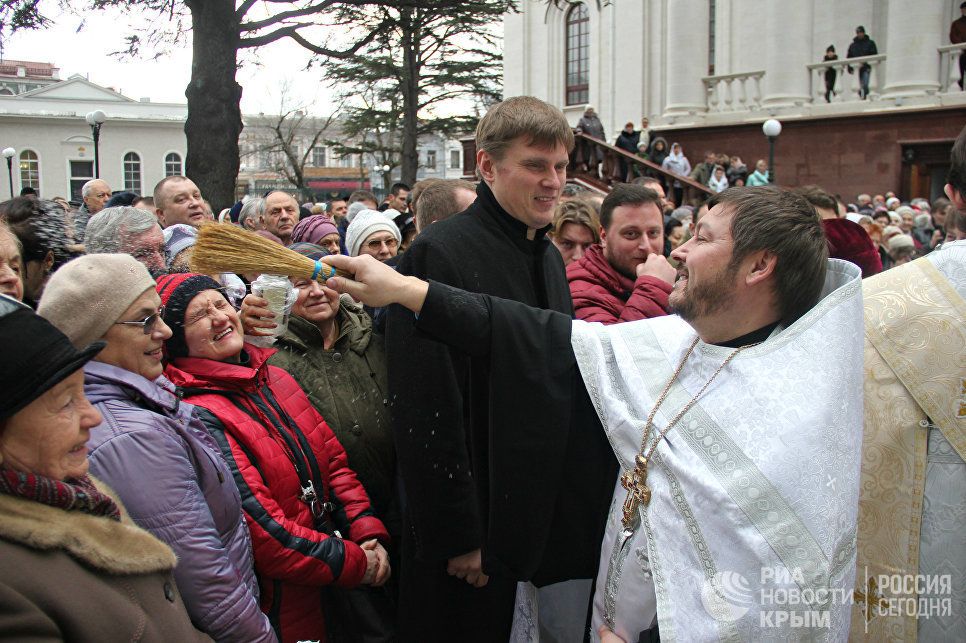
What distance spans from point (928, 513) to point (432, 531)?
1475 mm

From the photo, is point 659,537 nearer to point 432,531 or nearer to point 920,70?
point 432,531

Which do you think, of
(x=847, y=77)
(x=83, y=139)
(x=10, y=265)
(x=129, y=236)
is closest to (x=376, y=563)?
(x=10, y=265)

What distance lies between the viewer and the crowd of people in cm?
173

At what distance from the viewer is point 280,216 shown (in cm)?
615

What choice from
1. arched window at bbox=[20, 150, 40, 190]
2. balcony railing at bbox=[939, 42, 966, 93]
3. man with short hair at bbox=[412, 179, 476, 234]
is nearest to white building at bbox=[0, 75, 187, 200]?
arched window at bbox=[20, 150, 40, 190]

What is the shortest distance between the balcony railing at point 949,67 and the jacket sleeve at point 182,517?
20683 mm

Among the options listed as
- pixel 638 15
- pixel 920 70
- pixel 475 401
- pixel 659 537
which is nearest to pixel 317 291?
pixel 475 401

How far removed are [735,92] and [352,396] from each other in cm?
2177

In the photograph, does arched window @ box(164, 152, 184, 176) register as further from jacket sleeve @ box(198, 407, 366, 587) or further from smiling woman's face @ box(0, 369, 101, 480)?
smiling woman's face @ box(0, 369, 101, 480)

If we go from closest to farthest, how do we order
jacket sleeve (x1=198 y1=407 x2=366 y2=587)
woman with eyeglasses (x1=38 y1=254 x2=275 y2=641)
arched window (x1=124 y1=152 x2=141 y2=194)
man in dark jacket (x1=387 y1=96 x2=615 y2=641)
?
woman with eyeglasses (x1=38 y1=254 x2=275 y2=641) < man in dark jacket (x1=387 y1=96 x2=615 y2=641) < jacket sleeve (x1=198 y1=407 x2=366 y2=587) < arched window (x1=124 y1=152 x2=141 y2=194)

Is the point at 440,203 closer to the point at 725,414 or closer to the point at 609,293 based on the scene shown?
the point at 609,293

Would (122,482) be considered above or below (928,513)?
above

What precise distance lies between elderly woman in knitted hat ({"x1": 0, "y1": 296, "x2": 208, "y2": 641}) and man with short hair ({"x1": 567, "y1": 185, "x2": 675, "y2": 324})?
2287mm

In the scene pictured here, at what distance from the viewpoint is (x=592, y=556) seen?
91.6 inches
